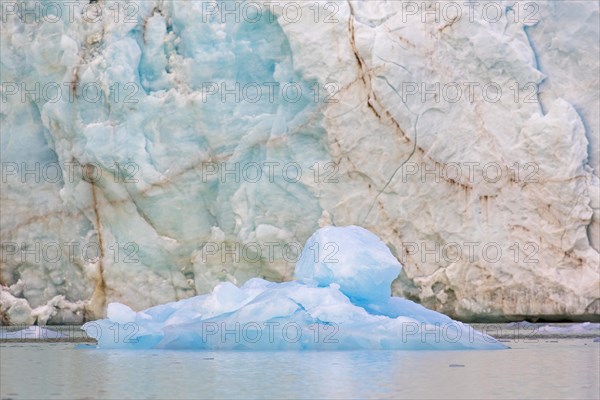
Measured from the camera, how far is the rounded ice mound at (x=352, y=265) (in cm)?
870

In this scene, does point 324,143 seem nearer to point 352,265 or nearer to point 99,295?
point 352,265

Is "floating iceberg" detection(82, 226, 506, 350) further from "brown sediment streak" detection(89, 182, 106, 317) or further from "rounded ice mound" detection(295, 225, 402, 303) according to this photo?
"brown sediment streak" detection(89, 182, 106, 317)

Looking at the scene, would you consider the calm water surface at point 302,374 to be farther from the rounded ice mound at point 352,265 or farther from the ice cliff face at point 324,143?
the ice cliff face at point 324,143

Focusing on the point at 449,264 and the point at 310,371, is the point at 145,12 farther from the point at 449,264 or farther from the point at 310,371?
the point at 310,371

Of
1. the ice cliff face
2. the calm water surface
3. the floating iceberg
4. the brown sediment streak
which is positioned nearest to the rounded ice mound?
the floating iceberg

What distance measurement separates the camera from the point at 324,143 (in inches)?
449

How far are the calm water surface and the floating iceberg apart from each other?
1.48 ft

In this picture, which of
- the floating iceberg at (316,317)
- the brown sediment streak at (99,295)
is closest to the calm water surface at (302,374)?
the floating iceberg at (316,317)

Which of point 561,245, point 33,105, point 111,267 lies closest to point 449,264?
point 561,245

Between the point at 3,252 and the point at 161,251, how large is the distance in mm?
2082

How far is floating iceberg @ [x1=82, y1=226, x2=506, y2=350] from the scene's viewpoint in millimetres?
8258

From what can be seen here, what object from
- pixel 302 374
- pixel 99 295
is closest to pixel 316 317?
pixel 302 374

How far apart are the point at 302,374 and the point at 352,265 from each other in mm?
3129

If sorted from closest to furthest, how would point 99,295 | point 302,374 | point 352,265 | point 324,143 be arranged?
point 302,374
point 352,265
point 324,143
point 99,295
